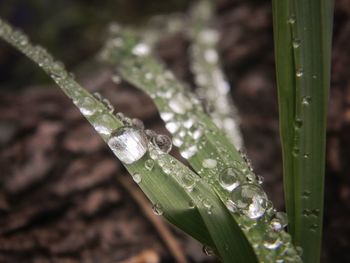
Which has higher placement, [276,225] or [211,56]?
[211,56]

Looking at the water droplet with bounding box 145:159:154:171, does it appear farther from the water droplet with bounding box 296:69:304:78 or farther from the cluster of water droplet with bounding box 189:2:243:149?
the cluster of water droplet with bounding box 189:2:243:149

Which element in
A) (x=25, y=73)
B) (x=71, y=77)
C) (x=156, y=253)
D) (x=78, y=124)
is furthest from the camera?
(x=25, y=73)

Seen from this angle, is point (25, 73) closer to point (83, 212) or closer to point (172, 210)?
point (83, 212)

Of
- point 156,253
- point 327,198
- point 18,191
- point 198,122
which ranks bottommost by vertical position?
point 327,198

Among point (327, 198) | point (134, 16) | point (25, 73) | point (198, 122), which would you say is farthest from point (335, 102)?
point (25, 73)

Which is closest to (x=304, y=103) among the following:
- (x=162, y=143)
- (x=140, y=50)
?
(x=162, y=143)

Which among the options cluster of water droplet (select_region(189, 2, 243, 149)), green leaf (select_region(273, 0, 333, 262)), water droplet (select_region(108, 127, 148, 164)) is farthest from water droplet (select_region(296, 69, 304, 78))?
cluster of water droplet (select_region(189, 2, 243, 149))

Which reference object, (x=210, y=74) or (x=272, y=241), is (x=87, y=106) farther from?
(x=210, y=74)
